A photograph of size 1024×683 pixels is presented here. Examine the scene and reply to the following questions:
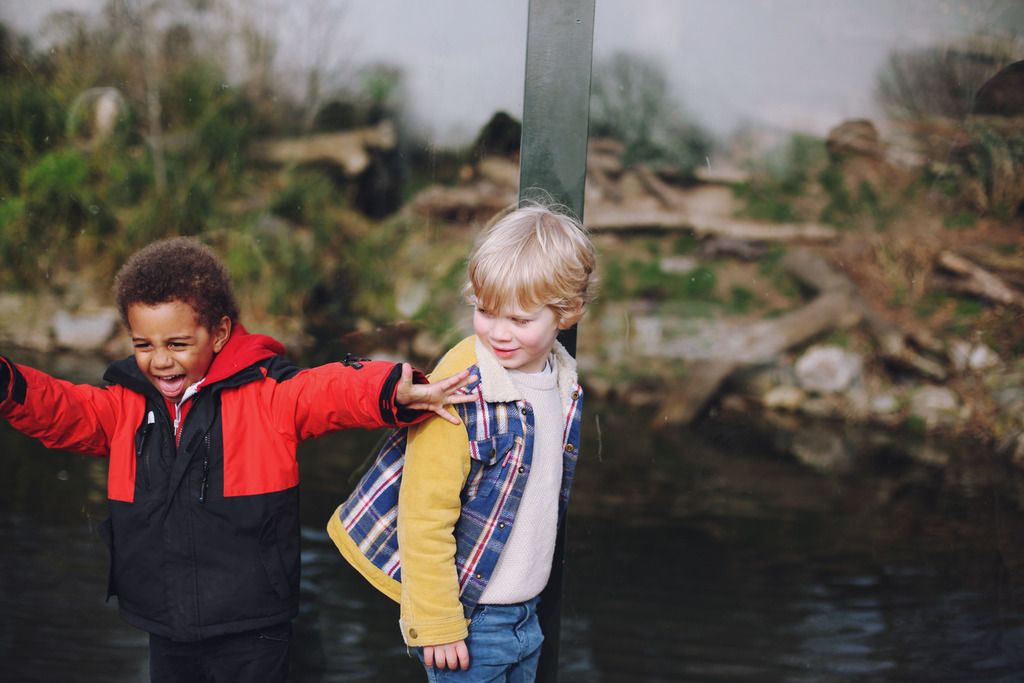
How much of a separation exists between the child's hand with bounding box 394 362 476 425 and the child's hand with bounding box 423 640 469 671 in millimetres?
279

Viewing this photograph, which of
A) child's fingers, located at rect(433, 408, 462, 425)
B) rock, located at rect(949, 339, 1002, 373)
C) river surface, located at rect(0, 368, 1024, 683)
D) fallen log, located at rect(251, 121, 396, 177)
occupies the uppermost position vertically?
fallen log, located at rect(251, 121, 396, 177)

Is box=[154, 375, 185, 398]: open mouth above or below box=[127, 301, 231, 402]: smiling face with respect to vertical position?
below

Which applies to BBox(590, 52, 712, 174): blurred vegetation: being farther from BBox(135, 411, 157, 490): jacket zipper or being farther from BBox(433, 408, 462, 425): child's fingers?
BBox(135, 411, 157, 490): jacket zipper

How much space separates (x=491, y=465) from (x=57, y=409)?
0.56 metres

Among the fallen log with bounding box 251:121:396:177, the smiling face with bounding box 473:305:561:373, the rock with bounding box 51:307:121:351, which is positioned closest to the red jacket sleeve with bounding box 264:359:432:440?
the smiling face with bounding box 473:305:561:373

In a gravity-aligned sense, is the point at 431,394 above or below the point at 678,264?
below

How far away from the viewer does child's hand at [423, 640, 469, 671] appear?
115 cm

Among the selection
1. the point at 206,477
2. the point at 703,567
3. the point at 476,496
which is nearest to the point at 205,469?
the point at 206,477

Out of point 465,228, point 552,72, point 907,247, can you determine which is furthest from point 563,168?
point 907,247

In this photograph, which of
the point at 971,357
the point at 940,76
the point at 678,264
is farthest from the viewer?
the point at 678,264

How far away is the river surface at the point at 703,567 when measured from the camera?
72.3 inches

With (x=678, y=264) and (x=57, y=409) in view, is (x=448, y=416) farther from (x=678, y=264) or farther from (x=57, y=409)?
(x=678, y=264)

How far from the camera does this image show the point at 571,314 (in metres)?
1.20

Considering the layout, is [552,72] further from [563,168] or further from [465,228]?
[465,228]
